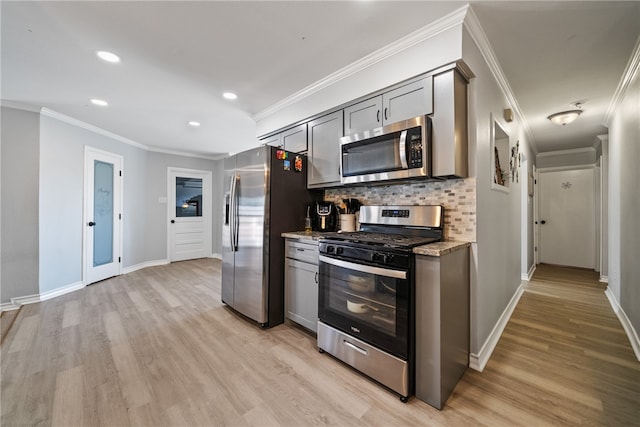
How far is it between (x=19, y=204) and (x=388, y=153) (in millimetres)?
4507

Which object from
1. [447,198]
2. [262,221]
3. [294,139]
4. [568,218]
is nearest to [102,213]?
[262,221]

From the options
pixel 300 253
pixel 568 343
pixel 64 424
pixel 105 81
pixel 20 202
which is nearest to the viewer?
pixel 64 424

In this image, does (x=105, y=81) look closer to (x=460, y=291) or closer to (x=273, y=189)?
(x=273, y=189)

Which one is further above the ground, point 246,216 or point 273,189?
point 273,189

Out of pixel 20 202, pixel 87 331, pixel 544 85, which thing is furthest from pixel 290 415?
pixel 20 202

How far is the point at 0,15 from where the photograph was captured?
1744 millimetres

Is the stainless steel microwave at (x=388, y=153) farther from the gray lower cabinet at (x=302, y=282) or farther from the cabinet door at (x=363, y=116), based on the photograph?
the gray lower cabinet at (x=302, y=282)

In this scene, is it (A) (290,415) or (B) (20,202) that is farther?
(B) (20,202)

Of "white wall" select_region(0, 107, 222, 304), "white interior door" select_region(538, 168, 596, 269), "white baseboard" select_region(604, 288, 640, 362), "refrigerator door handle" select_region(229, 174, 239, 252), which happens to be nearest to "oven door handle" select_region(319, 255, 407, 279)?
"refrigerator door handle" select_region(229, 174, 239, 252)

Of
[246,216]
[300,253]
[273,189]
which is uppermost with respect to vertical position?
[273,189]

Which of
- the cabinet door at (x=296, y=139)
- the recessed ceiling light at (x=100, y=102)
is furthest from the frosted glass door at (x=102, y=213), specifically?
the cabinet door at (x=296, y=139)

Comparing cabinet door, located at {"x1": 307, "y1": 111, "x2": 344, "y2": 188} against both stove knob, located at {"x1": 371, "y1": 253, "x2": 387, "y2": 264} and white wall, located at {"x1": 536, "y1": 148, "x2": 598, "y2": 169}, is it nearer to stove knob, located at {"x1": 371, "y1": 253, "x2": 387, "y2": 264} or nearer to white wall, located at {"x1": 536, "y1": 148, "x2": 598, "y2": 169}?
stove knob, located at {"x1": 371, "y1": 253, "x2": 387, "y2": 264}

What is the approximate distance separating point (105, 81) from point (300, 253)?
2729mm

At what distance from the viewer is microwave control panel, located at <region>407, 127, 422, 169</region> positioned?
1.88m
